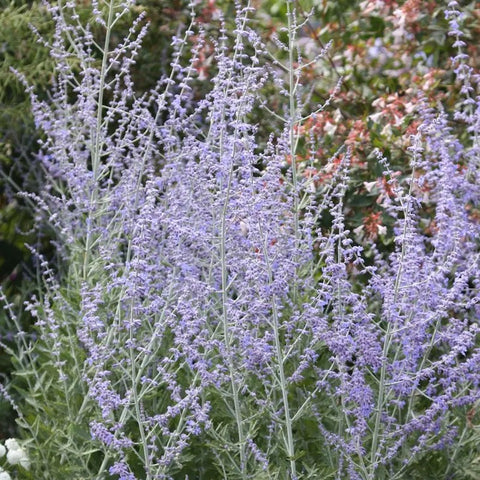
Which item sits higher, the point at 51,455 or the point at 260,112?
the point at 260,112

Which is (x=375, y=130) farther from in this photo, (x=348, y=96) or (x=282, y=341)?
(x=282, y=341)

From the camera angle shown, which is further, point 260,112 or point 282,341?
point 260,112

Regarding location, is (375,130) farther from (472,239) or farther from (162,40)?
(162,40)

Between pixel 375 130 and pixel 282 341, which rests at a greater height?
pixel 375 130

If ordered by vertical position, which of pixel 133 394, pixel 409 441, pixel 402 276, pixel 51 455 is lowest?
pixel 51 455

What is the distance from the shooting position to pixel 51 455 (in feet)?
14.0

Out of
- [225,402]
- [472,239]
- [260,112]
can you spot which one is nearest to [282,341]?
[225,402]

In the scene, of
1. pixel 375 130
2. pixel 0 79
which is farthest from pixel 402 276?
pixel 0 79

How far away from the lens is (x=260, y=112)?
6820 millimetres

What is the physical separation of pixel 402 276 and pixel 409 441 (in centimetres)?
69

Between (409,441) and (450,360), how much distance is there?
60 cm

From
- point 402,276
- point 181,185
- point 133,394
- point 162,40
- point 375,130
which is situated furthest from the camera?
point 162,40

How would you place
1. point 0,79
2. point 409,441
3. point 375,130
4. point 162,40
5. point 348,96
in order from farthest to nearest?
point 162,40, point 0,79, point 348,96, point 375,130, point 409,441

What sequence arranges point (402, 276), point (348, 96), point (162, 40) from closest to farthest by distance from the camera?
1. point (402, 276)
2. point (348, 96)
3. point (162, 40)
